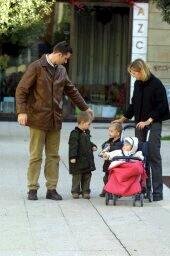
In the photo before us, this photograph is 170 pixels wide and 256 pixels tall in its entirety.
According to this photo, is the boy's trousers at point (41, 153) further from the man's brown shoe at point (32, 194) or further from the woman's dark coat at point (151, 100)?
the woman's dark coat at point (151, 100)

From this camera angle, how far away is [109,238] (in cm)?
719

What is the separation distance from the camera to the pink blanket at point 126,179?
28.5 ft

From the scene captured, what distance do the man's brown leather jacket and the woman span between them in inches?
37.9

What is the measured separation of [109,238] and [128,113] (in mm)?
2622

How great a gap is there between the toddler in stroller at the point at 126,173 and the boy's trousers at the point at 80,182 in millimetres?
463

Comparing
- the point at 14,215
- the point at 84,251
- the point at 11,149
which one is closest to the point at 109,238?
the point at 84,251

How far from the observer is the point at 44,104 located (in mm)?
8930

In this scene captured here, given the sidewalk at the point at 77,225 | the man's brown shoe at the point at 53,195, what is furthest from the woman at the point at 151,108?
the man's brown shoe at the point at 53,195

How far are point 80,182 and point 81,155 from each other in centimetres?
38

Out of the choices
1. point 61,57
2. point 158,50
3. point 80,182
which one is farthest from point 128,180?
point 158,50

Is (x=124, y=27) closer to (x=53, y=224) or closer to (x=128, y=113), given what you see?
(x=128, y=113)

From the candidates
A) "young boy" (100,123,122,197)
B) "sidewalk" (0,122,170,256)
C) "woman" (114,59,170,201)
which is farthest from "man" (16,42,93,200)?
"woman" (114,59,170,201)

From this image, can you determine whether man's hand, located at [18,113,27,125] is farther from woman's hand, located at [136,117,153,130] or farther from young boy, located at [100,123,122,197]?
woman's hand, located at [136,117,153,130]

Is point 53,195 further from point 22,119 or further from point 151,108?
point 151,108
